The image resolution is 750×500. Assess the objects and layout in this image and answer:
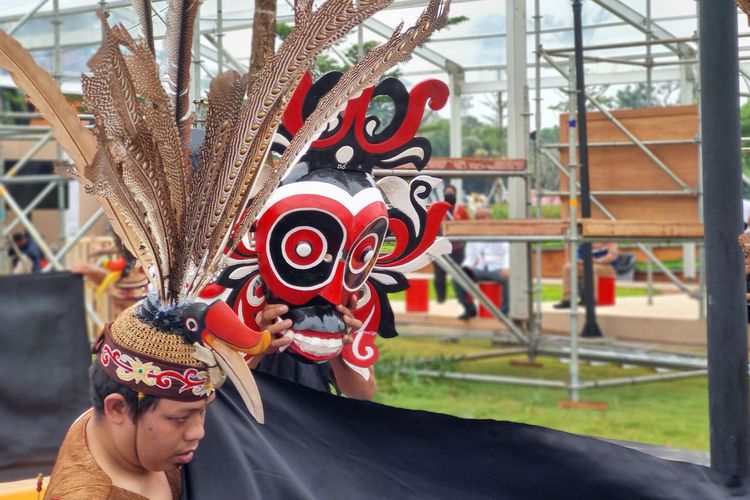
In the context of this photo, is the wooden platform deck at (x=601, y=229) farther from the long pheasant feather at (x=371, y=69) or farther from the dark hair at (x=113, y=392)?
the dark hair at (x=113, y=392)

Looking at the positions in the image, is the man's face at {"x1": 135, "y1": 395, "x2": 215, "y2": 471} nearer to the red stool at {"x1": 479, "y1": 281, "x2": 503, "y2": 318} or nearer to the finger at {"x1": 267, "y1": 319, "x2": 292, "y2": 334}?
the finger at {"x1": 267, "y1": 319, "x2": 292, "y2": 334}

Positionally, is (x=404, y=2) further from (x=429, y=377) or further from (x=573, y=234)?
(x=429, y=377)

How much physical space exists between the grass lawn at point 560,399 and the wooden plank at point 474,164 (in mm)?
1498

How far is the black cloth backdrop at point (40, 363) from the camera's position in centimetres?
400

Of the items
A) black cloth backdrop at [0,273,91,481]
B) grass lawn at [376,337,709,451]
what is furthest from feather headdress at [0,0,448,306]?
grass lawn at [376,337,709,451]

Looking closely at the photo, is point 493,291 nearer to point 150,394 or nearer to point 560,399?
point 560,399

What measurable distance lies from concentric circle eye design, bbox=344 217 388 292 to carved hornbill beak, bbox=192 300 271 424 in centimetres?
79

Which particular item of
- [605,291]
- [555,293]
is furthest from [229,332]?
[555,293]

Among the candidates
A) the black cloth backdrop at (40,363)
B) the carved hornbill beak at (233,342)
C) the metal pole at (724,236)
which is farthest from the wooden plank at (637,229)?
the carved hornbill beak at (233,342)

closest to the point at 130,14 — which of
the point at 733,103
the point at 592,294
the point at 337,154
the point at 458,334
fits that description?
the point at 337,154

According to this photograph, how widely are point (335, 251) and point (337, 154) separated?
0.92ft

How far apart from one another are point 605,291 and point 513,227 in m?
4.07

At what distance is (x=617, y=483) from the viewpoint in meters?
1.84

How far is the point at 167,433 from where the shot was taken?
1.62 metres
